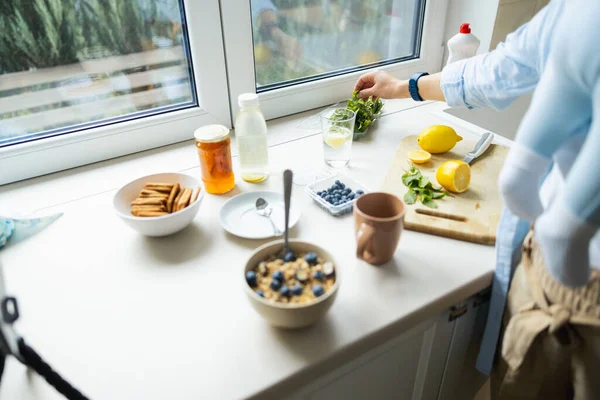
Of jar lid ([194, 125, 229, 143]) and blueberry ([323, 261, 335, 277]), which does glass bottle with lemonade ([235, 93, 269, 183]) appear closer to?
jar lid ([194, 125, 229, 143])

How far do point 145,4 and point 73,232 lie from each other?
1.63ft

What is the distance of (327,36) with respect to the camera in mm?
1167

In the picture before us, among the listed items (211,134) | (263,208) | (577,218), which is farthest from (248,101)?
(577,218)

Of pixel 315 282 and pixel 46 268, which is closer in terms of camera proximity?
pixel 315 282

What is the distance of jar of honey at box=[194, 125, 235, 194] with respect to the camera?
0.76 m

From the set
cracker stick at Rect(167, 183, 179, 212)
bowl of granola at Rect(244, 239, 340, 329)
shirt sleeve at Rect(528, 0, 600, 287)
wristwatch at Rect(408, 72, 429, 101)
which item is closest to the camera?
shirt sleeve at Rect(528, 0, 600, 287)

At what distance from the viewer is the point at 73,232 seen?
28.8 inches

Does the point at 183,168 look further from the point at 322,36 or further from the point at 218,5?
the point at 322,36

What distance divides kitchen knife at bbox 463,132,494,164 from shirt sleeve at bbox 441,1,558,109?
10cm

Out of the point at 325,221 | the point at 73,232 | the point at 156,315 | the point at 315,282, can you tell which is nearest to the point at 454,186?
the point at 325,221

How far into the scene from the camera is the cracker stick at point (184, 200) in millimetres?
697

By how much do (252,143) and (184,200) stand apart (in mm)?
202

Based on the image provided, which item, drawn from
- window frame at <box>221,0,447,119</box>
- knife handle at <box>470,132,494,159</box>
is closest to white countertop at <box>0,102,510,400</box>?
knife handle at <box>470,132,494,159</box>

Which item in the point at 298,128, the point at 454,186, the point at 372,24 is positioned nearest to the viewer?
the point at 454,186
